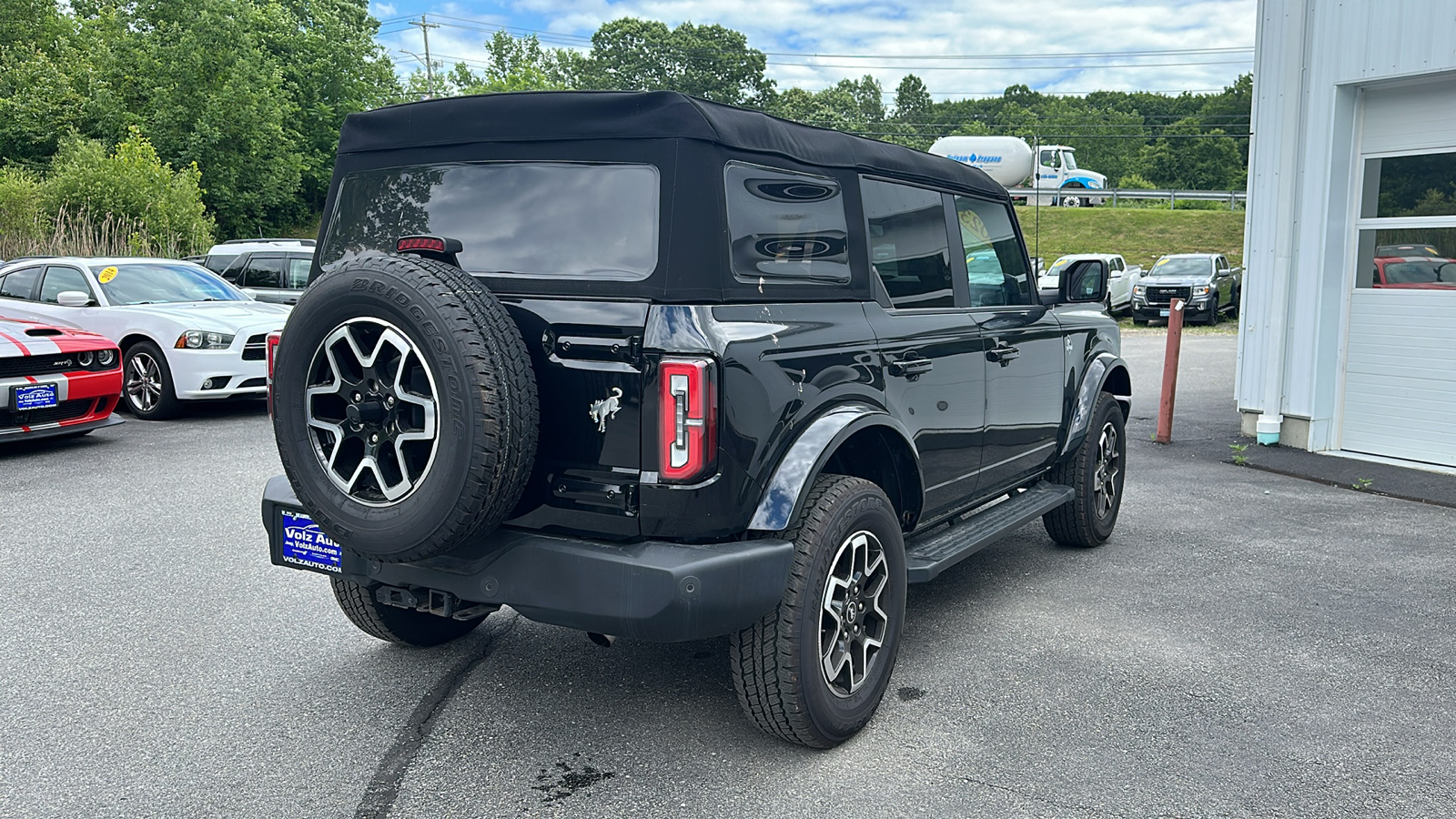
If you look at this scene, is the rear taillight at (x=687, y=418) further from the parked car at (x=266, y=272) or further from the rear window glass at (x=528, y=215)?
the parked car at (x=266, y=272)

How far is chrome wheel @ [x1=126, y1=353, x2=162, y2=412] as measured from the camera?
10.5 metres

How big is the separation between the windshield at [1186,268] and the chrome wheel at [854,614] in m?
24.9

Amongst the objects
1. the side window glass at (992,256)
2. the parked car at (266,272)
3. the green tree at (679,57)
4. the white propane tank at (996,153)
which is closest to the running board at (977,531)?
the side window glass at (992,256)

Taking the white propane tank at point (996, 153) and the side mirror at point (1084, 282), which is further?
the white propane tank at point (996, 153)

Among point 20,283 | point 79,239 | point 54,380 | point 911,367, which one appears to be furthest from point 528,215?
point 79,239

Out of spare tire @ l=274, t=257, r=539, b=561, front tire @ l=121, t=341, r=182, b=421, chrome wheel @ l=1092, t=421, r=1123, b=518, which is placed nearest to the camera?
spare tire @ l=274, t=257, r=539, b=561

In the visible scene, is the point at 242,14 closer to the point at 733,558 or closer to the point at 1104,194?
the point at 1104,194

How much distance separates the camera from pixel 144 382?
10555 mm

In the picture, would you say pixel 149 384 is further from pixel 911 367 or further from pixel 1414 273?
pixel 1414 273

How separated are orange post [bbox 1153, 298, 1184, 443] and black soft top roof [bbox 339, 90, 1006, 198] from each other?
6549mm

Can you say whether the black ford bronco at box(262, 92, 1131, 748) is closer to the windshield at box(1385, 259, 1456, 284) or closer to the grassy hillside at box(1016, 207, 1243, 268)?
the windshield at box(1385, 259, 1456, 284)

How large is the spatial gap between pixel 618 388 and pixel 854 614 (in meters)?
1.14

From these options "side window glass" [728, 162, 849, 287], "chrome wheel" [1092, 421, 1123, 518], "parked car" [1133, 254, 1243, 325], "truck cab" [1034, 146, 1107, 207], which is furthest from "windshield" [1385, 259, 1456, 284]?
"truck cab" [1034, 146, 1107, 207]

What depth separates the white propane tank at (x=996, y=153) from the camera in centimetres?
4706
